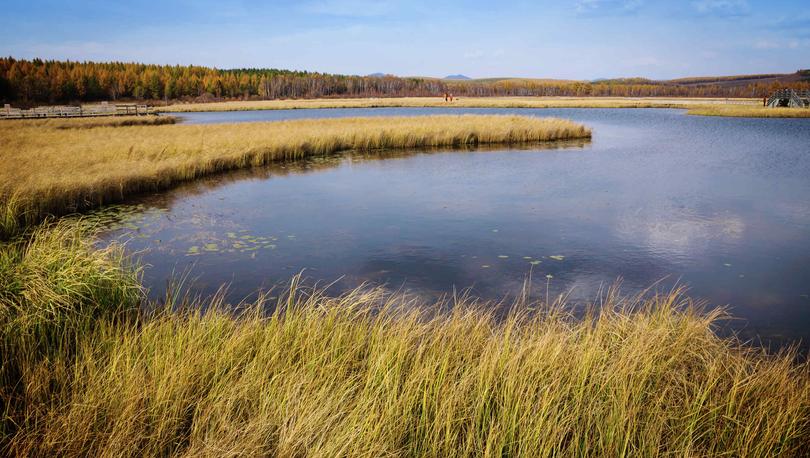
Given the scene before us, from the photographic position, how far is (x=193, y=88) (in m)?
129

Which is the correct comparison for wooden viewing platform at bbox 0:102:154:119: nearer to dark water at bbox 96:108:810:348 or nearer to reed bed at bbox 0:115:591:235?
reed bed at bbox 0:115:591:235

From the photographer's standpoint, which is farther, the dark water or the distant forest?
the distant forest

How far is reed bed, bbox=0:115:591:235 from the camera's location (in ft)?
40.7

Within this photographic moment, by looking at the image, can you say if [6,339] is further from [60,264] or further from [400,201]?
[400,201]

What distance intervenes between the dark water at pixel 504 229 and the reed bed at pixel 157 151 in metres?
1.09

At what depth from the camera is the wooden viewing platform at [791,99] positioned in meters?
57.2

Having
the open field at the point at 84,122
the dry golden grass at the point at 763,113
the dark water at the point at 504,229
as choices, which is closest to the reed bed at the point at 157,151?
the open field at the point at 84,122

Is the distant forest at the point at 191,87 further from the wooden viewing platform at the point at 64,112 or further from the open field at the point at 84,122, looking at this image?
the open field at the point at 84,122

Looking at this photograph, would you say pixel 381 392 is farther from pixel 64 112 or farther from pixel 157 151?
pixel 64 112

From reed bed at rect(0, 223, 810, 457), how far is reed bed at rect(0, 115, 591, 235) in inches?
318

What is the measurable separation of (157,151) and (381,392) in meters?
19.4

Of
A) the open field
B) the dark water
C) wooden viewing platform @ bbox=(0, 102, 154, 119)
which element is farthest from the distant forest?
the dark water

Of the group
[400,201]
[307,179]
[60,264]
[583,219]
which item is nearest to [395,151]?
[307,179]

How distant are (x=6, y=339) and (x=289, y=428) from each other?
292 centimetres
